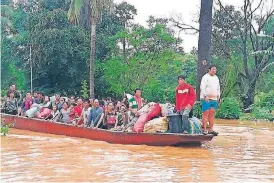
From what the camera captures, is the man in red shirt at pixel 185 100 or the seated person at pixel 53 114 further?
the seated person at pixel 53 114

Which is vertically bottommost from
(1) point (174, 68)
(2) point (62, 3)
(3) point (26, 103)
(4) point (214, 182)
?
(4) point (214, 182)

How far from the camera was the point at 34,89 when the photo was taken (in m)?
32.1

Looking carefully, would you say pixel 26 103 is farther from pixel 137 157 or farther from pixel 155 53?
pixel 155 53

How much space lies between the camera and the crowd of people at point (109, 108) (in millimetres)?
12195

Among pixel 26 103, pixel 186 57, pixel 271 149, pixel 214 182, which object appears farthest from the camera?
pixel 186 57

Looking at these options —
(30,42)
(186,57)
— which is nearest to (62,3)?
(30,42)

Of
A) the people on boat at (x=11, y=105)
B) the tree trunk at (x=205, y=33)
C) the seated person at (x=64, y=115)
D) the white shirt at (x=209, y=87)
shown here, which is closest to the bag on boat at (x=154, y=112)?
the white shirt at (x=209, y=87)

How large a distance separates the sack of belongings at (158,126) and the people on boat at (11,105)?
7821 millimetres

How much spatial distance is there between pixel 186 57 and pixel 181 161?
104 ft

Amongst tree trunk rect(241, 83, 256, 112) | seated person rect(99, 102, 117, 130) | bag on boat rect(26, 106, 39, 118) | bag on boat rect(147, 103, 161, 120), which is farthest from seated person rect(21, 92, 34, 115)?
tree trunk rect(241, 83, 256, 112)

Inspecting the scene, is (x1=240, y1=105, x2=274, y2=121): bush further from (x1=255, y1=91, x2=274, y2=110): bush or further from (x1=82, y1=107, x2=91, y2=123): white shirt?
(x1=82, y1=107, x2=91, y2=123): white shirt

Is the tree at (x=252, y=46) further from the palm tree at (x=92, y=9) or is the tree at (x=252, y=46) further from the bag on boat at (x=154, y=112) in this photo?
the bag on boat at (x=154, y=112)

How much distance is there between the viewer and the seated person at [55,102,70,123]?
16078 mm

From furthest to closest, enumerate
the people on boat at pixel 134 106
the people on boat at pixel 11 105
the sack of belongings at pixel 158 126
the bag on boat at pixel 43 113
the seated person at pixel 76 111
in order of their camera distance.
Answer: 1. the people on boat at pixel 11 105
2. the bag on boat at pixel 43 113
3. the seated person at pixel 76 111
4. the people on boat at pixel 134 106
5. the sack of belongings at pixel 158 126
